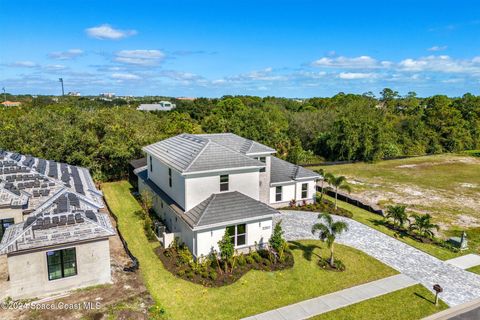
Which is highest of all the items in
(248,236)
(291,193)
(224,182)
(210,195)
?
(224,182)

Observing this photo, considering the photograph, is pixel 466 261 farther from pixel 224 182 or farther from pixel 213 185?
pixel 213 185

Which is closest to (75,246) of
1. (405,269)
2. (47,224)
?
(47,224)

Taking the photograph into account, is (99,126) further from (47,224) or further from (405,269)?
(405,269)

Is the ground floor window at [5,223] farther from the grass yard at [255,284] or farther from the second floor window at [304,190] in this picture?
the second floor window at [304,190]

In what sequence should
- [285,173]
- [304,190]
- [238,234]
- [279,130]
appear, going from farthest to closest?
[279,130], [304,190], [285,173], [238,234]

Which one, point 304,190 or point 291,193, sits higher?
point 304,190

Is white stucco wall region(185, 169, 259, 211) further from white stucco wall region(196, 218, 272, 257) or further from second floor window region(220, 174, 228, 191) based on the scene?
white stucco wall region(196, 218, 272, 257)

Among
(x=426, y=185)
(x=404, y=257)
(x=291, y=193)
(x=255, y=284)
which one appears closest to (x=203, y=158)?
(x=255, y=284)
